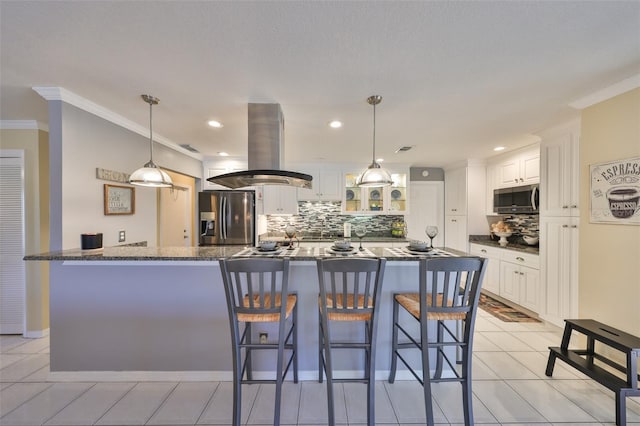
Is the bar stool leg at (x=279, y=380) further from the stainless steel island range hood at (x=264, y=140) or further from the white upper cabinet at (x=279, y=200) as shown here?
the white upper cabinet at (x=279, y=200)

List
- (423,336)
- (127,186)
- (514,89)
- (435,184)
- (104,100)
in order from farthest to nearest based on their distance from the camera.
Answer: (435,184), (127,186), (104,100), (514,89), (423,336)

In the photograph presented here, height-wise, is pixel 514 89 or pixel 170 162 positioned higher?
pixel 514 89

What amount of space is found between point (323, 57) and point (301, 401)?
2.37 meters

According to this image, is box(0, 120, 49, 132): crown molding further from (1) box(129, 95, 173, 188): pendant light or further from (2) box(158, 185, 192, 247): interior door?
(1) box(129, 95, 173, 188): pendant light

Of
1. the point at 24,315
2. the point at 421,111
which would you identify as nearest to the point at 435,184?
the point at 421,111

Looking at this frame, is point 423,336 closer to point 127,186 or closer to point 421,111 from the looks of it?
point 421,111

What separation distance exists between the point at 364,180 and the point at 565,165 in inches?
95.8

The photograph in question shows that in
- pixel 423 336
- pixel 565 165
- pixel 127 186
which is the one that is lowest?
pixel 423 336

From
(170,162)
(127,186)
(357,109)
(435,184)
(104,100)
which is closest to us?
(104,100)

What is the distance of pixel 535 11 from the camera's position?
1243 mm

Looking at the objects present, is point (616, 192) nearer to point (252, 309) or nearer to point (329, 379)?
point (329, 379)

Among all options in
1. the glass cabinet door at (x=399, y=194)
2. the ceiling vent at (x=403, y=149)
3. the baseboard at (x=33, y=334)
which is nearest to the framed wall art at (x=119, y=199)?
the baseboard at (x=33, y=334)

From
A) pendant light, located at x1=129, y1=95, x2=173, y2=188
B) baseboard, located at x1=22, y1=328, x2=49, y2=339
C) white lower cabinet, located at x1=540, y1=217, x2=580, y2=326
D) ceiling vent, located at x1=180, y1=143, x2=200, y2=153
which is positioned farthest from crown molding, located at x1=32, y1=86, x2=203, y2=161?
white lower cabinet, located at x1=540, y1=217, x2=580, y2=326

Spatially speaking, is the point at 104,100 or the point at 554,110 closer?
the point at 104,100
